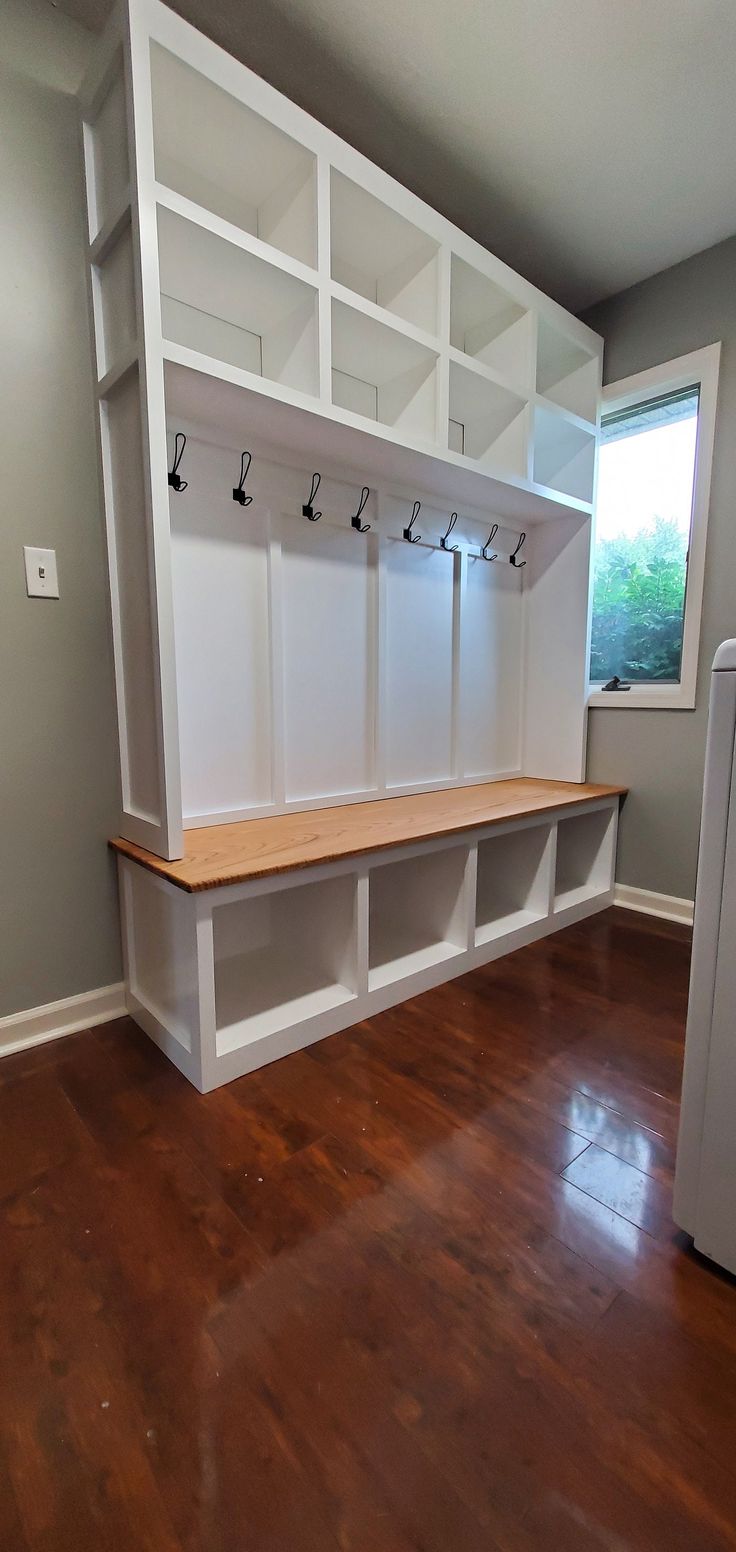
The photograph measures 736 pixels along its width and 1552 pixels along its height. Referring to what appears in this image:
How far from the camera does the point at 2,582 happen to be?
145 centimetres

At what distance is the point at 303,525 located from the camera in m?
1.92

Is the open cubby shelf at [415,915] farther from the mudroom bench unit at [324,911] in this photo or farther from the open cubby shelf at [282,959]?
the open cubby shelf at [282,959]

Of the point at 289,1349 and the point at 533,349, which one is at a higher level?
the point at 533,349

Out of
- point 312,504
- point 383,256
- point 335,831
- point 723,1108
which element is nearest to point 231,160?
point 383,256

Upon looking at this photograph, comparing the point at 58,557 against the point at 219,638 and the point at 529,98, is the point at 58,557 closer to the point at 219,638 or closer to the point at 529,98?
the point at 219,638

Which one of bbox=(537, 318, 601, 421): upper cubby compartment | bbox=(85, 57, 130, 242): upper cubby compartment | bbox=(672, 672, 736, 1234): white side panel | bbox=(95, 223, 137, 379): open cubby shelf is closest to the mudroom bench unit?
bbox=(672, 672, 736, 1234): white side panel

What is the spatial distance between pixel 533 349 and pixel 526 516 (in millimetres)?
587

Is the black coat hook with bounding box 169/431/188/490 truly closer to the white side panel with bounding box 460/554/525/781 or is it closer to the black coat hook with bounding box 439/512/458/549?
the black coat hook with bounding box 439/512/458/549

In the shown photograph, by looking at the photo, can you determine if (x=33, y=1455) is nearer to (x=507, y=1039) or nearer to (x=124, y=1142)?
(x=124, y=1142)

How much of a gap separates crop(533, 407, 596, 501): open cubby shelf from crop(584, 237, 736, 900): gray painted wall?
271mm

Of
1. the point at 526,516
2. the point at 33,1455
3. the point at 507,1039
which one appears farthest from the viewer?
the point at 526,516

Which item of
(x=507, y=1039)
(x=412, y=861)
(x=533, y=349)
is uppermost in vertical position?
(x=533, y=349)

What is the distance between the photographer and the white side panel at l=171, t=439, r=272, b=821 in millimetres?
1689

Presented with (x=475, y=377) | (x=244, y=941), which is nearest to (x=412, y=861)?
(x=244, y=941)
